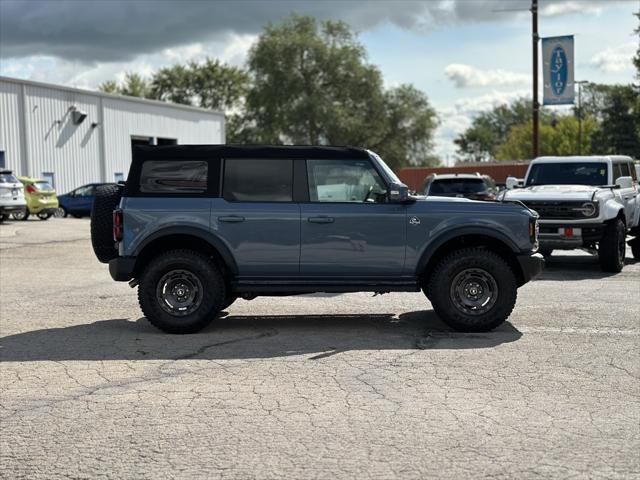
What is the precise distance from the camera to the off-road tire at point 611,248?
1415 centimetres

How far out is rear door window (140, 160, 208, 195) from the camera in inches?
348

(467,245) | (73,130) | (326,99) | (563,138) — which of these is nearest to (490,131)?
(563,138)

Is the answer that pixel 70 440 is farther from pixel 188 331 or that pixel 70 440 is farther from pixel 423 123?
pixel 423 123

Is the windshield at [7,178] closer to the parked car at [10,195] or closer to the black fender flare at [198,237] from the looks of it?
the parked car at [10,195]

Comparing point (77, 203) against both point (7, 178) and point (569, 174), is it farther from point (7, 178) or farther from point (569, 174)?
point (569, 174)

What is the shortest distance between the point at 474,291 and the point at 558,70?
20281 mm

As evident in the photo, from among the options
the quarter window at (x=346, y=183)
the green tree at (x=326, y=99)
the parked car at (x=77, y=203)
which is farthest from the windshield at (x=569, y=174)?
the green tree at (x=326, y=99)

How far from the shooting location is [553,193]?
47.1 feet

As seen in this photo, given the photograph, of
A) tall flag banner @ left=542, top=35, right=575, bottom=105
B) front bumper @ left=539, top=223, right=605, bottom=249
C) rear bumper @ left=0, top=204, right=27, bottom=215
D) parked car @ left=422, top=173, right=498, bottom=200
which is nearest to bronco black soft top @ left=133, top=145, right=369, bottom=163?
front bumper @ left=539, top=223, right=605, bottom=249

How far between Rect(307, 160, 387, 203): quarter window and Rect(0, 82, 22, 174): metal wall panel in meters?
30.2

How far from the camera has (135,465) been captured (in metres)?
4.75

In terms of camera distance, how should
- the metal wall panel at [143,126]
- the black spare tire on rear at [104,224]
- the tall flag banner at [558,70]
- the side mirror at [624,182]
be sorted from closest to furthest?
the black spare tire on rear at [104,224]
the side mirror at [624,182]
the tall flag banner at [558,70]
the metal wall panel at [143,126]

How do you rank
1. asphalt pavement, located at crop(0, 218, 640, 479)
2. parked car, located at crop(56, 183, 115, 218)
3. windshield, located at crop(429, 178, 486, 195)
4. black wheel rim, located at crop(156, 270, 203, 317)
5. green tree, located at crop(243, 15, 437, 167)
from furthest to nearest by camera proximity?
green tree, located at crop(243, 15, 437, 167) < parked car, located at crop(56, 183, 115, 218) < windshield, located at crop(429, 178, 486, 195) < black wheel rim, located at crop(156, 270, 203, 317) < asphalt pavement, located at crop(0, 218, 640, 479)

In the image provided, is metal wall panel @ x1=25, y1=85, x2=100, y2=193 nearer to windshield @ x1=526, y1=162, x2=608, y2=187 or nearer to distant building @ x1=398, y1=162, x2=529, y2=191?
distant building @ x1=398, y1=162, x2=529, y2=191
